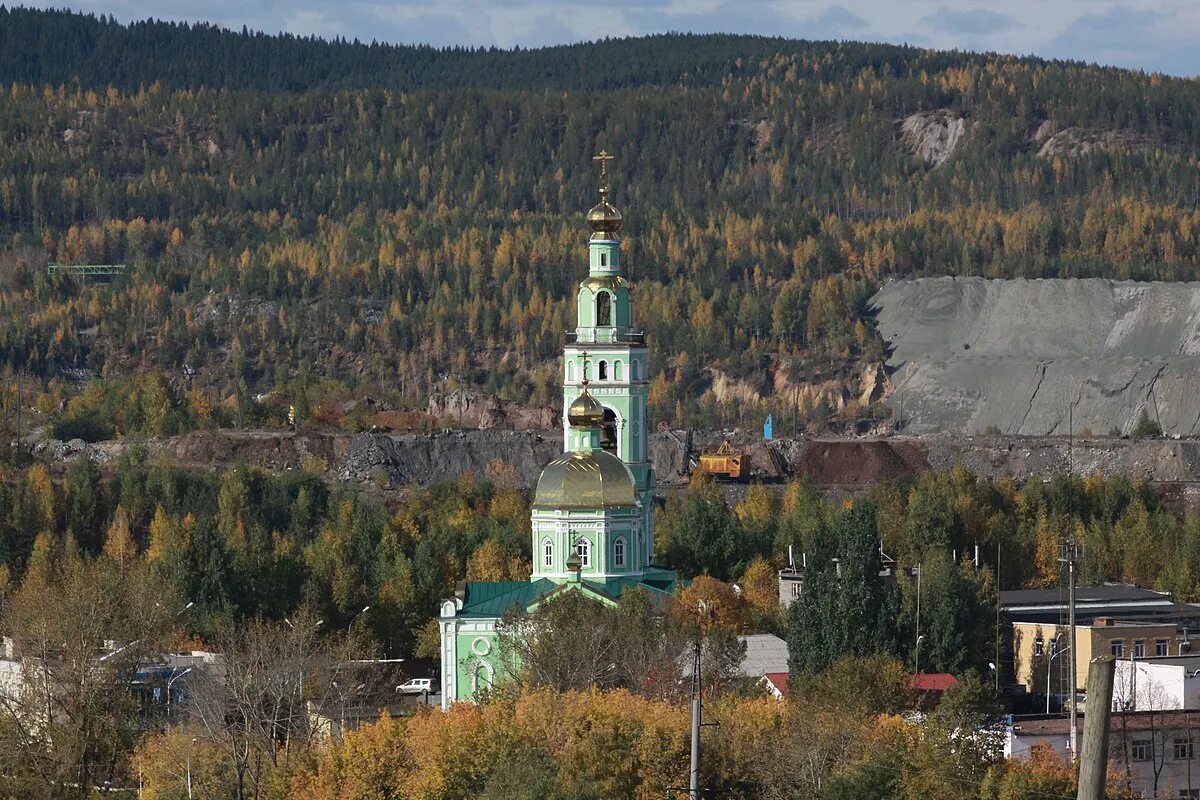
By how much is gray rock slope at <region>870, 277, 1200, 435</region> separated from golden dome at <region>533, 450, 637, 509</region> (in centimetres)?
8179

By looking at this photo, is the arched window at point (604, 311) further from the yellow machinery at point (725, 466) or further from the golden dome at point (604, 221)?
the yellow machinery at point (725, 466)

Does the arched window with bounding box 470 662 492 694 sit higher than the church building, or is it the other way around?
the church building

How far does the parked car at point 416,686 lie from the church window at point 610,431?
11.1 m

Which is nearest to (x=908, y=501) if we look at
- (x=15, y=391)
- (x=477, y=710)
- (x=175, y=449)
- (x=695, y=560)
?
(x=695, y=560)

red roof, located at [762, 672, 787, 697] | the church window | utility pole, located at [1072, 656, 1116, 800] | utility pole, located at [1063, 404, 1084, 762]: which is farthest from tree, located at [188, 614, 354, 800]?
utility pole, located at [1072, 656, 1116, 800]

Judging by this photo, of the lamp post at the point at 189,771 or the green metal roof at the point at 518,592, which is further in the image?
the green metal roof at the point at 518,592

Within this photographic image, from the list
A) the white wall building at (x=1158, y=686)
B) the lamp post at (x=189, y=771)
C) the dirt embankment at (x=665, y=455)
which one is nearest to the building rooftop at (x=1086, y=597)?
the white wall building at (x=1158, y=686)

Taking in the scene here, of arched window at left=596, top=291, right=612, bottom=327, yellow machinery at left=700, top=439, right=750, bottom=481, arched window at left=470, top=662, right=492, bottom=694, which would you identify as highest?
arched window at left=596, top=291, right=612, bottom=327

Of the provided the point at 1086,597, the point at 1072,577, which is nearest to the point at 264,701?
the point at 1072,577

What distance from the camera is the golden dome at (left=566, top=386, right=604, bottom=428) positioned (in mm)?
85312

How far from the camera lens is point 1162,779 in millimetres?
66250

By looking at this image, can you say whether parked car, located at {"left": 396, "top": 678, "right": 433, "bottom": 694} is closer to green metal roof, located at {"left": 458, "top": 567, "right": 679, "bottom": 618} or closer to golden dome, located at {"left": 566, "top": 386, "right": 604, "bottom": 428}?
green metal roof, located at {"left": 458, "top": 567, "right": 679, "bottom": 618}

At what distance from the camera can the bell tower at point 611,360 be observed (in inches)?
3696

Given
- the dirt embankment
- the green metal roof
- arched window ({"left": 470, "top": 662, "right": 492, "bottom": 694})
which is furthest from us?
the dirt embankment
